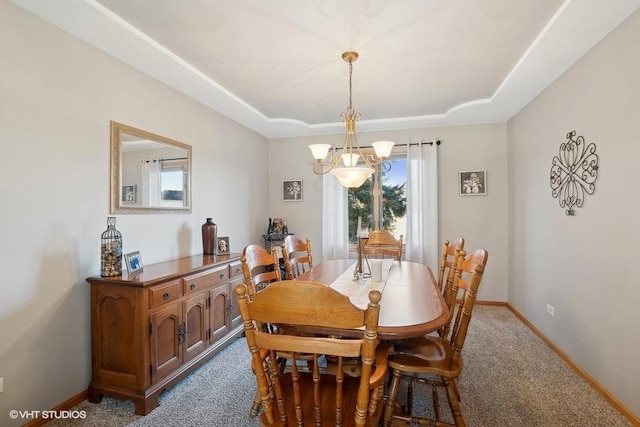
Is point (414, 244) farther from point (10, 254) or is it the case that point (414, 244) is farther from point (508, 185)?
point (10, 254)

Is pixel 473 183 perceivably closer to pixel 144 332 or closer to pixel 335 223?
pixel 335 223

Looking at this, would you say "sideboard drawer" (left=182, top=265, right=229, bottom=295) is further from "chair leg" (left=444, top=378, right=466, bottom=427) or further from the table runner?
"chair leg" (left=444, top=378, right=466, bottom=427)

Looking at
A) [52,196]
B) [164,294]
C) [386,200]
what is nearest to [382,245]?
[386,200]

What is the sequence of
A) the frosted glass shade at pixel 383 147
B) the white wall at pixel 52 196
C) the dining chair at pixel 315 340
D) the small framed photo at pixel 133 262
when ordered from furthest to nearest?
1. the frosted glass shade at pixel 383 147
2. the small framed photo at pixel 133 262
3. the white wall at pixel 52 196
4. the dining chair at pixel 315 340

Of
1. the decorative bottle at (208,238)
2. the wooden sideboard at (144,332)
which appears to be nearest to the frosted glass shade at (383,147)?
the wooden sideboard at (144,332)

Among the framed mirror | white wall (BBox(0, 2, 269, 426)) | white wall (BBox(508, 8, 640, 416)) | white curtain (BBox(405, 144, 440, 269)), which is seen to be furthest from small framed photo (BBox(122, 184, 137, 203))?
white wall (BBox(508, 8, 640, 416))

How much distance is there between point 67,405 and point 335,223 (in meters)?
3.38

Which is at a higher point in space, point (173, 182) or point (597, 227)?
point (173, 182)

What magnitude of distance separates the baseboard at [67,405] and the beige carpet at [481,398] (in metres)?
0.04

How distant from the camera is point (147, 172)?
2.72m

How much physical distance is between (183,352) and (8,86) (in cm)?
203

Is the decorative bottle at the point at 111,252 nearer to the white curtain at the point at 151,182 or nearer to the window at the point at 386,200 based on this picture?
the white curtain at the point at 151,182

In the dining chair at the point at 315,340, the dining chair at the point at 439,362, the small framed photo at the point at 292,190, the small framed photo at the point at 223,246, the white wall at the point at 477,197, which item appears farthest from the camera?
the small framed photo at the point at 292,190

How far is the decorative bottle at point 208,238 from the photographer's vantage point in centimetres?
318
